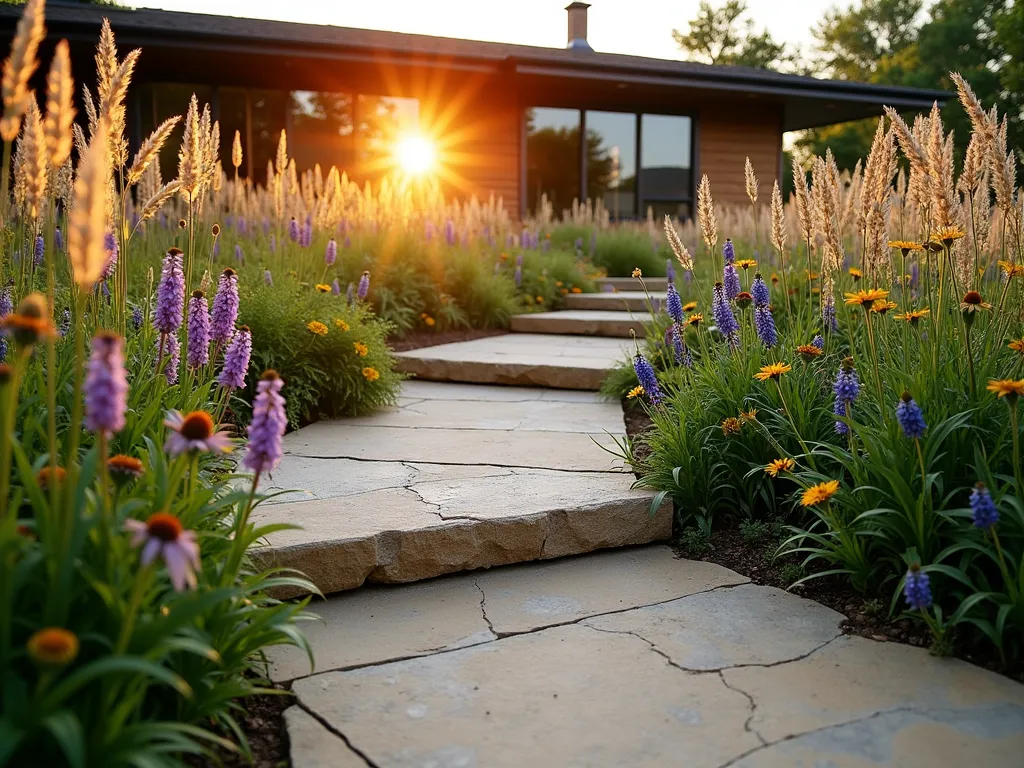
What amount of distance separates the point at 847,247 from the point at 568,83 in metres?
7.63

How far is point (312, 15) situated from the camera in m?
13.4

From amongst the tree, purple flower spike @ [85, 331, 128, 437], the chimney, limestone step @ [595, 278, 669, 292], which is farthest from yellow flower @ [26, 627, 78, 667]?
the tree

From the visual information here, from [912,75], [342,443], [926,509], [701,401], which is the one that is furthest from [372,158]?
[912,75]

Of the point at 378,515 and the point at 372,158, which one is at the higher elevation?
the point at 372,158

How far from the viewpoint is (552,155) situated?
43.0ft

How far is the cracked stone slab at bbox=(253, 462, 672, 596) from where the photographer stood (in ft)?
7.68

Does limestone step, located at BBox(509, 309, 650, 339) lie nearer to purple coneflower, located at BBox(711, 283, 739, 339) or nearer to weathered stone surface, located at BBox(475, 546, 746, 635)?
purple coneflower, located at BBox(711, 283, 739, 339)

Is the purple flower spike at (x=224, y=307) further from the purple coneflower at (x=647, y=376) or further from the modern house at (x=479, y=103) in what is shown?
the modern house at (x=479, y=103)

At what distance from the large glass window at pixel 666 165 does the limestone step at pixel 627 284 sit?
4.92 meters

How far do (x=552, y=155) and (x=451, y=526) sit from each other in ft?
37.2

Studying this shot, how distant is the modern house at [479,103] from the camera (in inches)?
412

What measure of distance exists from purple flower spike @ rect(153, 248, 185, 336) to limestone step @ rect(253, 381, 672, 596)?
54 centimetres

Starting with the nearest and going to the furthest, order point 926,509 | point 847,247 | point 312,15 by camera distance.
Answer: point 926,509, point 847,247, point 312,15

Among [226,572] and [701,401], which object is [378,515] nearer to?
[226,572]
